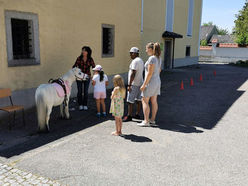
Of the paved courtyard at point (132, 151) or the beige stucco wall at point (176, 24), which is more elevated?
the beige stucco wall at point (176, 24)

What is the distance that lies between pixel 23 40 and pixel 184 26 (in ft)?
60.5

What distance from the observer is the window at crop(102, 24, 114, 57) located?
10922 mm

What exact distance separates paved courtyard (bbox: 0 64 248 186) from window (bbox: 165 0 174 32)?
13.7 metres

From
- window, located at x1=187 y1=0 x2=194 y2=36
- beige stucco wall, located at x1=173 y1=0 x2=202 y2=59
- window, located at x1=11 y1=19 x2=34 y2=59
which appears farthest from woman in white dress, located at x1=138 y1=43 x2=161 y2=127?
window, located at x1=187 y1=0 x2=194 y2=36

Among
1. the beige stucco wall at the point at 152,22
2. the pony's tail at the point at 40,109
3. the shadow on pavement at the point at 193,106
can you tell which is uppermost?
the beige stucco wall at the point at 152,22

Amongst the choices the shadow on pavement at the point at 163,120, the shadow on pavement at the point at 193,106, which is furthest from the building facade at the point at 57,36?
the shadow on pavement at the point at 193,106

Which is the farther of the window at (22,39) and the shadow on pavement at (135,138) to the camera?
the window at (22,39)

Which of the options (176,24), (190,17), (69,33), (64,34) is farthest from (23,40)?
(190,17)

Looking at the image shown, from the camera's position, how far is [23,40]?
7.23 metres

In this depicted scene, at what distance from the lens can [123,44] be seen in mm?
11844

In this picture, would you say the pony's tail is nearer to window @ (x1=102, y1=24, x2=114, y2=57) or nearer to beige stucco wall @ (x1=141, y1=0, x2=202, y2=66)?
window @ (x1=102, y1=24, x2=114, y2=57)

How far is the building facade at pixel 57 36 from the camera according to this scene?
666 cm

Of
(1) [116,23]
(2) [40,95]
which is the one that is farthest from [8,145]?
(1) [116,23]

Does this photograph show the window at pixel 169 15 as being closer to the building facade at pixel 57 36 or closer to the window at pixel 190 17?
the window at pixel 190 17
